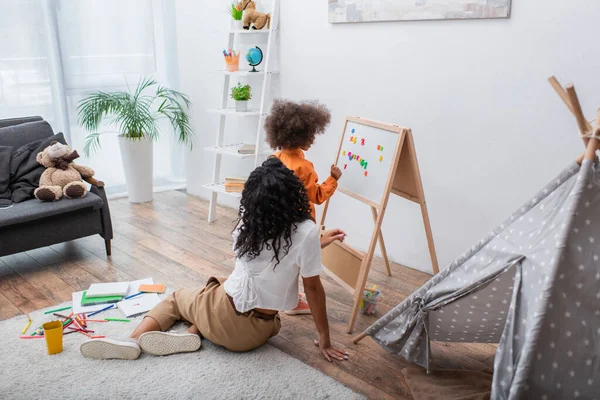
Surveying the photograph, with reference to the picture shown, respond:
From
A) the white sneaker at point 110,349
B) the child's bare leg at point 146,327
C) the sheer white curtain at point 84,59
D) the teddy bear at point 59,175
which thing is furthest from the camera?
the sheer white curtain at point 84,59

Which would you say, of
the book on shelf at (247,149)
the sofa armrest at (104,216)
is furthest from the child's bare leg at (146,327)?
the book on shelf at (247,149)

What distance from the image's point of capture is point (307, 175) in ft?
8.63

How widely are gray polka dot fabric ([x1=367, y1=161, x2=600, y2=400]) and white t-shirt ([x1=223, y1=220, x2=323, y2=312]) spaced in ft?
1.90

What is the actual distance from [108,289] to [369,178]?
150cm

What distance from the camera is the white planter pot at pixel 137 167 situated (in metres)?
4.59

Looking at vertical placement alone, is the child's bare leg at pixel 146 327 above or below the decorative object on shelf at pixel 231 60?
below

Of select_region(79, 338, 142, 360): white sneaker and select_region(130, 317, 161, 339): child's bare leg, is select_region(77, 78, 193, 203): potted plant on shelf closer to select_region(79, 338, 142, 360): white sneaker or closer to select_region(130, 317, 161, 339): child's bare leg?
select_region(130, 317, 161, 339): child's bare leg

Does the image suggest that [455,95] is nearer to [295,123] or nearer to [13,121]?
[295,123]

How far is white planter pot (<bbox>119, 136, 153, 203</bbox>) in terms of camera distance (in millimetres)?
4586

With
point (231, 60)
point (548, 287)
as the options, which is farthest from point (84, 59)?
point (548, 287)

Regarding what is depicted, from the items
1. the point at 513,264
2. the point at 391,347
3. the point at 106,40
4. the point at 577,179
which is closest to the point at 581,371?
the point at 513,264

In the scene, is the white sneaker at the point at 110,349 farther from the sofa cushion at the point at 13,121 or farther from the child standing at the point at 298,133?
the sofa cushion at the point at 13,121

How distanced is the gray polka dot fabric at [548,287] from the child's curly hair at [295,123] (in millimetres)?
999

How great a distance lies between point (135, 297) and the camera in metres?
2.95
